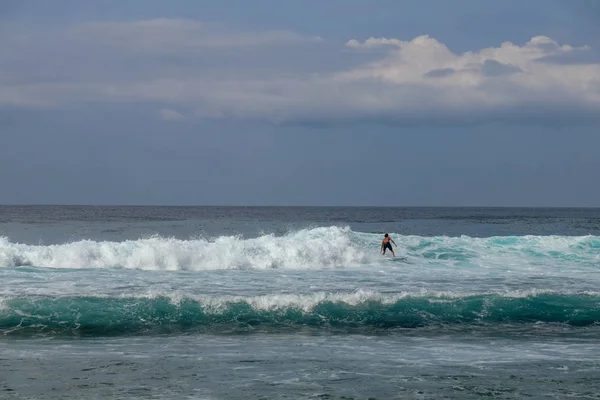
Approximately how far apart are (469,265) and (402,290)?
10470 millimetres

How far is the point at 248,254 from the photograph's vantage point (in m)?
34.0

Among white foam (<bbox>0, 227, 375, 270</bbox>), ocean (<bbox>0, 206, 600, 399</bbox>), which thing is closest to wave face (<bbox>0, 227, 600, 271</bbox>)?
white foam (<bbox>0, 227, 375, 270</bbox>)

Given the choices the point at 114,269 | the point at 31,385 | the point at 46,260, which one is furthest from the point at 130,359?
the point at 46,260

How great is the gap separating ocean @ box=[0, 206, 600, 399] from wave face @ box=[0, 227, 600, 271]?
11cm

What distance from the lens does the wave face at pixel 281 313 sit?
19.2 metres

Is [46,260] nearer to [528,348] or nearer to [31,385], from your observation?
[31,385]

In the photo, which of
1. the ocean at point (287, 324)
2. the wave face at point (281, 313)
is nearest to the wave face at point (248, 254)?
the ocean at point (287, 324)

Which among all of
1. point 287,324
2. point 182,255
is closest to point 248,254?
point 182,255

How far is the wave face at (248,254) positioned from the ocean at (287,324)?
0.11 m

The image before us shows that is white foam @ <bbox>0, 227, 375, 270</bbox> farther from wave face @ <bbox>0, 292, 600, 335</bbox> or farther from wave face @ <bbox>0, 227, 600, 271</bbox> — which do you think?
wave face @ <bbox>0, 292, 600, 335</bbox>

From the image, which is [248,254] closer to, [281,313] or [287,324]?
[281,313]

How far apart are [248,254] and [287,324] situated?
1440 cm

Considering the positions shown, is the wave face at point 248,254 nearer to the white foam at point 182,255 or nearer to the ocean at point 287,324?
the white foam at point 182,255

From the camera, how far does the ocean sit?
43.8 feet
